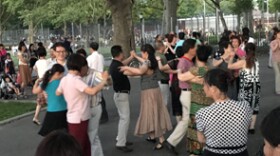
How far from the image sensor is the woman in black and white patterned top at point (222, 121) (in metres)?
4.32

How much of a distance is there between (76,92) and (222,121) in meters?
2.26

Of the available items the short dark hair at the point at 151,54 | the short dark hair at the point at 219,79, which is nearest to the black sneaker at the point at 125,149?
the short dark hair at the point at 151,54

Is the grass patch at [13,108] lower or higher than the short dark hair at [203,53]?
lower

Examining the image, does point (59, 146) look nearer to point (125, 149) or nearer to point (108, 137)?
point (125, 149)

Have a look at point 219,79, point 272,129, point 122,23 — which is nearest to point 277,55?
point 122,23

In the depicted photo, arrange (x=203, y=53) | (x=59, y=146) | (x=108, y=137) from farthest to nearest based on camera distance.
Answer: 1. (x=108, y=137)
2. (x=203, y=53)
3. (x=59, y=146)

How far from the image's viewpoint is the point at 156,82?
313 inches

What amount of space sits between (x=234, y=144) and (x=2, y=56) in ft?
51.1

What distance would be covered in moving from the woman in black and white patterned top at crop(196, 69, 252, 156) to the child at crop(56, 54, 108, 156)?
71.5 inches

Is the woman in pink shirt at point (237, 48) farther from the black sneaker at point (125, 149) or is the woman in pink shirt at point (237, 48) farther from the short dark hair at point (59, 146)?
the short dark hair at point (59, 146)

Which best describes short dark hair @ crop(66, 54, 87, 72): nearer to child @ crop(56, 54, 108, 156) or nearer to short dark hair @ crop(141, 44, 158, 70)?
child @ crop(56, 54, 108, 156)

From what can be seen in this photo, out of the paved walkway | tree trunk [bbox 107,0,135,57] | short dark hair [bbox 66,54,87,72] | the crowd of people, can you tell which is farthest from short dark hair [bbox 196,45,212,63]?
tree trunk [bbox 107,0,135,57]

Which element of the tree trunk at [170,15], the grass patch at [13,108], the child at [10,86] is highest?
the tree trunk at [170,15]

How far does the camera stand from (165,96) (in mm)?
9883
